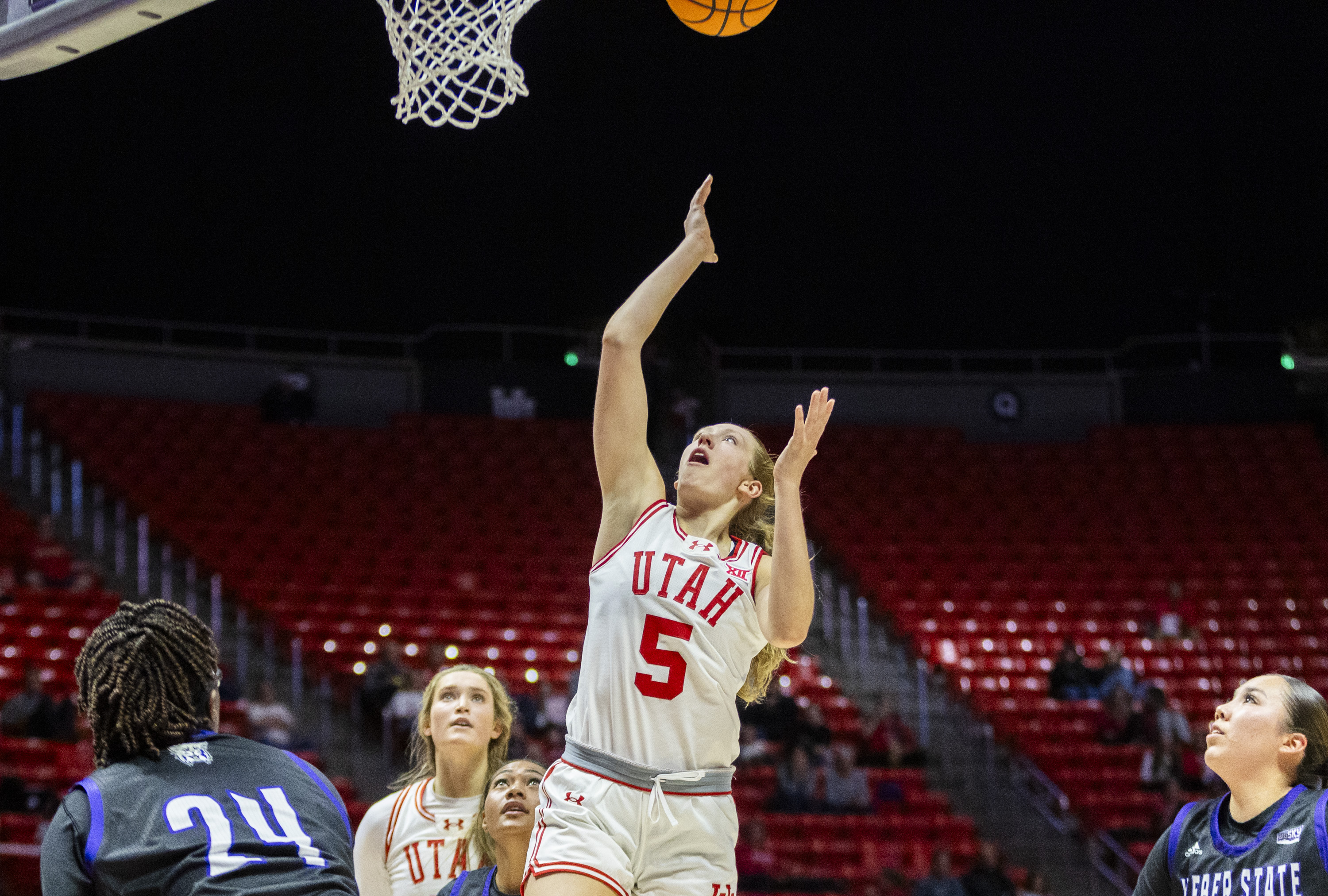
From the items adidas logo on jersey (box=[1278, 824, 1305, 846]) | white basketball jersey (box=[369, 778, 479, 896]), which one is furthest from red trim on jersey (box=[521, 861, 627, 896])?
adidas logo on jersey (box=[1278, 824, 1305, 846])

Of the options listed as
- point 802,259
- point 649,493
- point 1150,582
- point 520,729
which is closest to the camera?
point 649,493

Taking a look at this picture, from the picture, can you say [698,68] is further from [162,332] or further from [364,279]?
[162,332]

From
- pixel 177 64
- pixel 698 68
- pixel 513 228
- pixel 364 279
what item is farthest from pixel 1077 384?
pixel 177 64

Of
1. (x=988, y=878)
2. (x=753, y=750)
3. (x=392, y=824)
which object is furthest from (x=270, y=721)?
(x=392, y=824)

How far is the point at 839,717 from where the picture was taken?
36.2 ft

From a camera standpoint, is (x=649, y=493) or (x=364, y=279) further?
(x=364, y=279)

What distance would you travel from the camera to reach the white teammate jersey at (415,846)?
4195mm

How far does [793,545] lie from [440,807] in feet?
6.08

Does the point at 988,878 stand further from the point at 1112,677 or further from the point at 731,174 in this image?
the point at 731,174

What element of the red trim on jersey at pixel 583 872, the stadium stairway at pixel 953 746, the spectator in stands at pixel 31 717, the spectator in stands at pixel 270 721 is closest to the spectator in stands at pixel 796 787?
the stadium stairway at pixel 953 746

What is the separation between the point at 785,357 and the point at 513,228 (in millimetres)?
4088

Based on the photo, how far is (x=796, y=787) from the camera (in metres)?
9.60

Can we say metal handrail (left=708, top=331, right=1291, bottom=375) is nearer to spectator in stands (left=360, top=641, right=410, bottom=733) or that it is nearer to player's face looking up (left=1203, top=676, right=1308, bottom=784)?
spectator in stands (left=360, top=641, right=410, bottom=733)

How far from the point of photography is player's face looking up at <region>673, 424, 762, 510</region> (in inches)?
135
